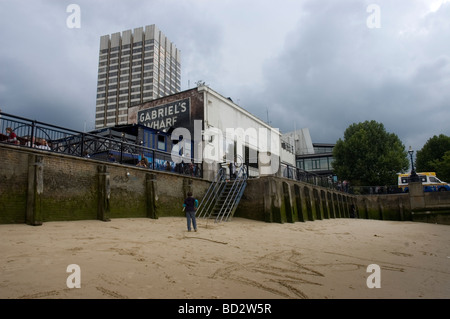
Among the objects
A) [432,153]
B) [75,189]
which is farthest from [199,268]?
[432,153]

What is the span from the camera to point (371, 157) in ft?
141

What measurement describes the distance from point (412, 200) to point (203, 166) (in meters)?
22.3

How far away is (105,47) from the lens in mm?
106062

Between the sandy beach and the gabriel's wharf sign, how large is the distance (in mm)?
18374

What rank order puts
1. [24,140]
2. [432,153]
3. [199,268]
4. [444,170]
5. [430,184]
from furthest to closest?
1. [432,153]
2. [444,170]
3. [430,184]
4. [24,140]
5. [199,268]

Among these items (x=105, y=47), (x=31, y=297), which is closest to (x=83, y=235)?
(x=31, y=297)

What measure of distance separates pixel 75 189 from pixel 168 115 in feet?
58.3

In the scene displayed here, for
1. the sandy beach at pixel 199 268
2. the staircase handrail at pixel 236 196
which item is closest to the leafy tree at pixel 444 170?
the staircase handrail at pixel 236 196

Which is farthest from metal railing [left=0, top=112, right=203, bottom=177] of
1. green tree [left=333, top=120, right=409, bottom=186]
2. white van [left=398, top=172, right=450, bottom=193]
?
green tree [left=333, top=120, right=409, bottom=186]

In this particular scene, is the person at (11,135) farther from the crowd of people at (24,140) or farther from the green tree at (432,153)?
the green tree at (432,153)

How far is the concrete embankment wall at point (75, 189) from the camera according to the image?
9.31 meters

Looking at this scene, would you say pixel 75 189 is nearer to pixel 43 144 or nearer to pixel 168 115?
pixel 43 144

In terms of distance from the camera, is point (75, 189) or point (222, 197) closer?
point (75, 189)
